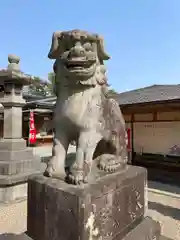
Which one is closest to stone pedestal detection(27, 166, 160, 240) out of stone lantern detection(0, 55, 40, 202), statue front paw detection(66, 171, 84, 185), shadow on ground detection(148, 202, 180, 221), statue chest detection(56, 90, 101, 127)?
statue front paw detection(66, 171, 84, 185)

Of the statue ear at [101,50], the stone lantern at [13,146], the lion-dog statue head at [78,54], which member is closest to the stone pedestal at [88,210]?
the lion-dog statue head at [78,54]

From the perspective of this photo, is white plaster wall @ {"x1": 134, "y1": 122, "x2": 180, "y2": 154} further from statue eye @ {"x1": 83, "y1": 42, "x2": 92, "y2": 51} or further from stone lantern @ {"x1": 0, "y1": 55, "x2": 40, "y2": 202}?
statue eye @ {"x1": 83, "y1": 42, "x2": 92, "y2": 51}

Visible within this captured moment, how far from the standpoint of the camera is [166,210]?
4.11 meters

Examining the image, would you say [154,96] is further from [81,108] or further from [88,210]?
[88,210]

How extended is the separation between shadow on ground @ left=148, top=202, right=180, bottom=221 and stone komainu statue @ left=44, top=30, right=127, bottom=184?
104 inches

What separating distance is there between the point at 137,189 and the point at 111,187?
546 mm

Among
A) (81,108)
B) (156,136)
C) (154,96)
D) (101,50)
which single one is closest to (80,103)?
(81,108)

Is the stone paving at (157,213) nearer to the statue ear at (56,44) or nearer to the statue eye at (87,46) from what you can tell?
the statue ear at (56,44)

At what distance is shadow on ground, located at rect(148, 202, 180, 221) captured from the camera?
386cm

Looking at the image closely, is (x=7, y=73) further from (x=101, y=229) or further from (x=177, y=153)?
(x=177, y=153)

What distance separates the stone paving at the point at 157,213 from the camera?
330 cm

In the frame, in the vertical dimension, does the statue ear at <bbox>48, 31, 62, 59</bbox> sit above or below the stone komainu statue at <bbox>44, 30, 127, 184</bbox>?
above

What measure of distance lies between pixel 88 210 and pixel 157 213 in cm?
299

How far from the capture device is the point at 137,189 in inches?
86.0
